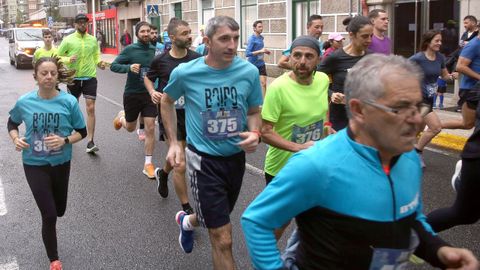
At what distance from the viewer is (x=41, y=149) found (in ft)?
14.5

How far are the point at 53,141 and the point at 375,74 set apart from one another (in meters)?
3.05

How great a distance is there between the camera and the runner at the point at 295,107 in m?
3.77

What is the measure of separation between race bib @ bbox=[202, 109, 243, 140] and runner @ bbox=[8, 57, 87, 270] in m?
1.26

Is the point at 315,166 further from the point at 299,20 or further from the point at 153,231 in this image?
the point at 299,20

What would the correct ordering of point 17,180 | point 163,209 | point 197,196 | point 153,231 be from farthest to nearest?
point 17,180, point 163,209, point 153,231, point 197,196

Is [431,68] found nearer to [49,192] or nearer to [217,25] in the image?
[217,25]

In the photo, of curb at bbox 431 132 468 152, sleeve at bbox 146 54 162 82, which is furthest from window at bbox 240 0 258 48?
sleeve at bbox 146 54 162 82

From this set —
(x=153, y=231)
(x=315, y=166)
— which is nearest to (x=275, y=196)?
(x=315, y=166)

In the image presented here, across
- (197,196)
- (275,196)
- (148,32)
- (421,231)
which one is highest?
(148,32)

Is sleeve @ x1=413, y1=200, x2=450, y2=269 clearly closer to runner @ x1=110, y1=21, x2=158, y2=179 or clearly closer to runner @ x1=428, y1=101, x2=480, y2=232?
runner @ x1=428, y1=101, x2=480, y2=232

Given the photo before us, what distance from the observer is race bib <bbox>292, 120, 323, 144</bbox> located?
12.7ft

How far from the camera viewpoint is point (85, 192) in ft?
22.4

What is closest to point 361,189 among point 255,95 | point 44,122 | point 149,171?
point 255,95

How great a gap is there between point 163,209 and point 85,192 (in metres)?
1.29
